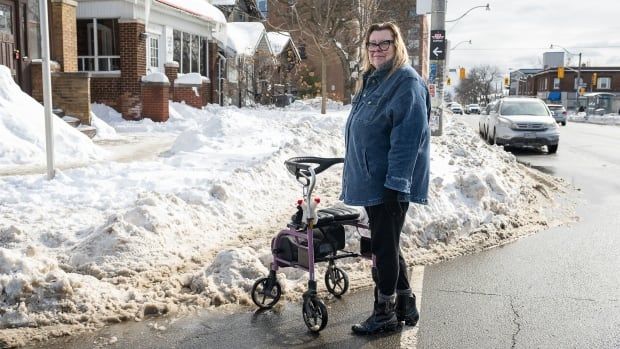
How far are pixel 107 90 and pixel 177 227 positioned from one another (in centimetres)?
1456

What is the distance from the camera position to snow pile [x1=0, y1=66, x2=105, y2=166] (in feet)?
31.3

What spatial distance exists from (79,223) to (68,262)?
0.97m

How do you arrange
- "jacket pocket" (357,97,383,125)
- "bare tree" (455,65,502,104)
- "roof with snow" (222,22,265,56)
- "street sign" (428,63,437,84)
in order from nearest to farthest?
1. "jacket pocket" (357,97,383,125)
2. "street sign" (428,63,437,84)
3. "roof with snow" (222,22,265,56)
4. "bare tree" (455,65,502,104)

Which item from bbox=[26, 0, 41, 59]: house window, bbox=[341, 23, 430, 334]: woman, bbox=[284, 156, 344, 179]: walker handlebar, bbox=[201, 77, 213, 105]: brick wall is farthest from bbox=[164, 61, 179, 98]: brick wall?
bbox=[341, 23, 430, 334]: woman

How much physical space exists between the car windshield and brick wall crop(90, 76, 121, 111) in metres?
12.2

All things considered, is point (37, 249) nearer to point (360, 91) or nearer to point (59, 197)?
point (59, 197)

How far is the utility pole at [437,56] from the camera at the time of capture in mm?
15078

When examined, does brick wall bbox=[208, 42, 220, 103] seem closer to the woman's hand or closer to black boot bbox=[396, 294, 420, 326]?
black boot bbox=[396, 294, 420, 326]

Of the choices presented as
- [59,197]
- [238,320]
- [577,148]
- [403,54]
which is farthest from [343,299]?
[577,148]

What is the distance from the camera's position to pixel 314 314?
14.0ft

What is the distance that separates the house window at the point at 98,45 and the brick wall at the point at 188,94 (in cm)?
219

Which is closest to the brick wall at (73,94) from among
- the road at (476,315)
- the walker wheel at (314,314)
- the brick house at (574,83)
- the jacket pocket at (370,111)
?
the road at (476,315)

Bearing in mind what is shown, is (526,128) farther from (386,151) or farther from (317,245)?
(386,151)

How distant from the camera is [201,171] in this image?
29.0ft
